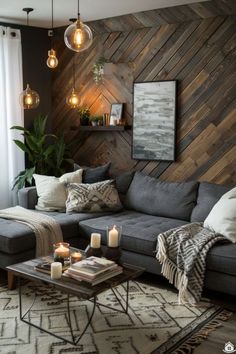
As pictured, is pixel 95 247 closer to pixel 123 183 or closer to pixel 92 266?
pixel 92 266

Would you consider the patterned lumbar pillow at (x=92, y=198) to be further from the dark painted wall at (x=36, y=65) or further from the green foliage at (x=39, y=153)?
the dark painted wall at (x=36, y=65)

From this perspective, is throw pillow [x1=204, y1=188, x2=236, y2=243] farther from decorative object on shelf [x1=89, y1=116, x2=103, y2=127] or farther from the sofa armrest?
decorative object on shelf [x1=89, y1=116, x2=103, y2=127]

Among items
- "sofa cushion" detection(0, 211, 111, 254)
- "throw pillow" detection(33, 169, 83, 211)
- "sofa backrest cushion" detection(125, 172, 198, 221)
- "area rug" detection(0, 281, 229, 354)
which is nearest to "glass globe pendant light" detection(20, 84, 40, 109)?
"throw pillow" detection(33, 169, 83, 211)

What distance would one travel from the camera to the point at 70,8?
14.7ft

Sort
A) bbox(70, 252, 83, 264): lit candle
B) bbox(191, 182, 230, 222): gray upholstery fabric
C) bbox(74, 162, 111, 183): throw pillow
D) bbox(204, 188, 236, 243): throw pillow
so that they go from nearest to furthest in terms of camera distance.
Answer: bbox(70, 252, 83, 264): lit candle < bbox(204, 188, 236, 243): throw pillow < bbox(191, 182, 230, 222): gray upholstery fabric < bbox(74, 162, 111, 183): throw pillow

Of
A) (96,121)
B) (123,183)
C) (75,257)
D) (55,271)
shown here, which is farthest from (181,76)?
(55,271)

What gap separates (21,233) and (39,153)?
5.79 feet

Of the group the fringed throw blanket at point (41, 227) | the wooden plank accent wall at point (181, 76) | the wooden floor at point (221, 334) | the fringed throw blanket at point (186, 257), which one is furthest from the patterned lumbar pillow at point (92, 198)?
the wooden floor at point (221, 334)

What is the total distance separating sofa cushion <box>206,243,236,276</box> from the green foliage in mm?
2529

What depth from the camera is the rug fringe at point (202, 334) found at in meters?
2.58

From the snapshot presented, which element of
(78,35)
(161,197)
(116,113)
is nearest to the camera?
(78,35)

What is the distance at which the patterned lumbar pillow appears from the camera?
4297 mm

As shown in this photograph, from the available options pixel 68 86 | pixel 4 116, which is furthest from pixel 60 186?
pixel 68 86

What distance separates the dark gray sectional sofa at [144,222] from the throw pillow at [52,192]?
0.37 ft
